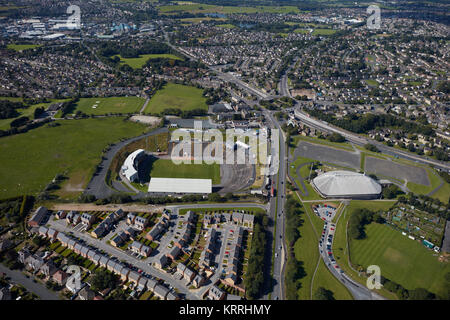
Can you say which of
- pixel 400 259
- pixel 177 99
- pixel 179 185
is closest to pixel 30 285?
pixel 179 185

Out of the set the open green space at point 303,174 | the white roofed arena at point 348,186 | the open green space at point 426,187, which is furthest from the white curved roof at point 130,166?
the open green space at point 426,187

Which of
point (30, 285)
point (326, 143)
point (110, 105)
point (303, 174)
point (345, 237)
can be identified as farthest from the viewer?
point (110, 105)

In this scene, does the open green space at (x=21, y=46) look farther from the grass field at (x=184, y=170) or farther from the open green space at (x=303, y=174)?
the open green space at (x=303, y=174)

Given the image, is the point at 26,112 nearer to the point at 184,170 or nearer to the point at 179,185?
the point at 184,170

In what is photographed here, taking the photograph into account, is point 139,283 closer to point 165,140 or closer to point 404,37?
point 165,140
